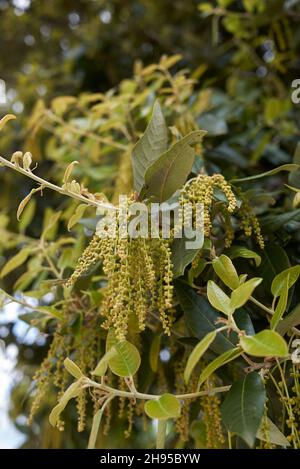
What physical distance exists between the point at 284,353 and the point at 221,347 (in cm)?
16

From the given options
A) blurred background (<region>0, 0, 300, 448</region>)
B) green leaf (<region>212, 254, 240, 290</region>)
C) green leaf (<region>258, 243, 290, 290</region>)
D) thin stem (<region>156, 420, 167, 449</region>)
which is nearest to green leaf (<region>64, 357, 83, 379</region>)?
thin stem (<region>156, 420, 167, 449</region>)

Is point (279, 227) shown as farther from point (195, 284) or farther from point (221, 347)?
point (221, 347)

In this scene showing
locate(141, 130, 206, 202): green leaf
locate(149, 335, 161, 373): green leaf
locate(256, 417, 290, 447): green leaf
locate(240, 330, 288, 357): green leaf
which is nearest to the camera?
locate(240, 330, 288, 357): green leaf

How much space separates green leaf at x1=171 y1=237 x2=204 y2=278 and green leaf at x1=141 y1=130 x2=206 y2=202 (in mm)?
77

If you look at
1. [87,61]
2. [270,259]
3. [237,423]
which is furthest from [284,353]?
[87,61]

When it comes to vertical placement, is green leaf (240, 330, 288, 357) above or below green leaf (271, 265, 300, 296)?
below

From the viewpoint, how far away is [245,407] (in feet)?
2.24

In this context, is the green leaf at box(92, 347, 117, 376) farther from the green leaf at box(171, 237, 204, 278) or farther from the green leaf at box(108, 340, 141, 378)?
the green leaf at box(171, 237, 204, 278)

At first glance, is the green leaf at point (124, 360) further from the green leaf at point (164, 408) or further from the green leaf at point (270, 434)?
the green leaf at point (270, 434)

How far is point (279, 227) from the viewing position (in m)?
0.98

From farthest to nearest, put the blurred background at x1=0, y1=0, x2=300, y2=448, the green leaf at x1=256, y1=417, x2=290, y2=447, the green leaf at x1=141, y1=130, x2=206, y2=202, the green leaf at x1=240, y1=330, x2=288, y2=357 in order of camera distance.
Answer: the blurred background at x1=0, y1=0, x2=300, y2=448, the green leaf at x1=141, y1=130, x2=206, y2=202, the green leaf at x1=256, y1=417, x2=290, y2=447, the green leaf at x1=240, y1=330, x2=288, y2=357

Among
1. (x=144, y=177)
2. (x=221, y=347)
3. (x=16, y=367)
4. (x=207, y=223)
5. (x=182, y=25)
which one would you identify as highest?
(x=182, y=25)

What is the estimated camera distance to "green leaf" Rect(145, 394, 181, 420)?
27.3 inches

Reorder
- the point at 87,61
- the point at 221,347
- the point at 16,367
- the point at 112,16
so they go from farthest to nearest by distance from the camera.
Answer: the point at 112,16, the point at 87,61, the point at 16,367, the point at 221,347
